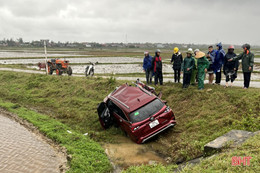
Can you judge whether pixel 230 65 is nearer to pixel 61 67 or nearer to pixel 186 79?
pixel 186 79

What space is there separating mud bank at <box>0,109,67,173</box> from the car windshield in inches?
101

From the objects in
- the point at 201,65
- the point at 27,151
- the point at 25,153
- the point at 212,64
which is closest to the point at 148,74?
the point at 201,65

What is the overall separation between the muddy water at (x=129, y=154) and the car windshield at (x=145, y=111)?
94 cm

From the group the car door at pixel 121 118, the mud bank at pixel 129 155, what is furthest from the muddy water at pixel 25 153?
the car door at pixel 121 118

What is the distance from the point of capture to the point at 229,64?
33.2 feet

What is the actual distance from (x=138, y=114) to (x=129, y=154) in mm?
1391

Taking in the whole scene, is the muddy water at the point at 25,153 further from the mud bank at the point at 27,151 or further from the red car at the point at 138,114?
the red car at the point at 138,114

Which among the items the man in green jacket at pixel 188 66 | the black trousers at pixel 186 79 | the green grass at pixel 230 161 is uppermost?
the man in green jacket at pixel 188 66

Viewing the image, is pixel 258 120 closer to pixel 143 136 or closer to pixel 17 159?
pixel 143 136

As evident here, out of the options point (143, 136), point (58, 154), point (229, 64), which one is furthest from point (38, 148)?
point (229, 64)

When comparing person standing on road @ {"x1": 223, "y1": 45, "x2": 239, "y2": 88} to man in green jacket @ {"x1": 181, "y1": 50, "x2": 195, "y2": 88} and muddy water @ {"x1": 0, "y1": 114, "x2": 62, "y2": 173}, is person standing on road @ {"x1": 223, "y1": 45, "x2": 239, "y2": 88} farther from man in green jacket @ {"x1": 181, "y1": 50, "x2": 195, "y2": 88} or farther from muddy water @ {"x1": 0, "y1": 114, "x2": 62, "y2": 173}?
muddy water @ {"x1": 0, "y1": 114, "x2": 62, "y2": 173}

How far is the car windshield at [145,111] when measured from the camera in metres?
7.42

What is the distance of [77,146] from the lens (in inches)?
280

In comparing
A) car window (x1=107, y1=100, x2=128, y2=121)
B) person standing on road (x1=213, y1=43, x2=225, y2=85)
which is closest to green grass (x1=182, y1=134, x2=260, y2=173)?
car window (x1=107, y1=100, x2=128, y2=121)
